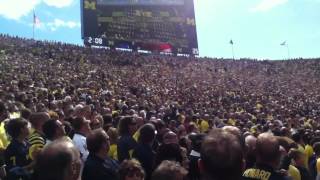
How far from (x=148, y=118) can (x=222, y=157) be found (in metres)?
10.4

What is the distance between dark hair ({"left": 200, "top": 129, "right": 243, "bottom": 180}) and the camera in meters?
2.79

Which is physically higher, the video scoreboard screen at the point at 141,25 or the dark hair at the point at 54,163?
the video scoreboard screen at the point at 141,25

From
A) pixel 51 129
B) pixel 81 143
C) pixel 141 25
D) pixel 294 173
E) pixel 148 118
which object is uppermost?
pixel 141 25

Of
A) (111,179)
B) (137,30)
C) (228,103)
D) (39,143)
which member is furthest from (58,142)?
(137,30)

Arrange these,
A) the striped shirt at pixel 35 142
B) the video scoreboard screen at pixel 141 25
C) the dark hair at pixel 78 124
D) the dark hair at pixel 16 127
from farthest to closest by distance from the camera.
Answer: the video scoreboard screen at pixel 141 25 → the dark hair at pixel 78 124 → the dark hair at pixel 16 127 → the striped shirt at pixel 35 142

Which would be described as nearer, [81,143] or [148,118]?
[81,143]

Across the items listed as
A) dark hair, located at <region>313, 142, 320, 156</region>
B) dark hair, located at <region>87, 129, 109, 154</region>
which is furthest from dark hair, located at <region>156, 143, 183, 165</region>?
dark hair, located at <region>313, 142, 320, 156</region>

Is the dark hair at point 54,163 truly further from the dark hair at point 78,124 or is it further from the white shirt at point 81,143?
the dark hair at point 78,124

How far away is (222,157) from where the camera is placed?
279 centimetres

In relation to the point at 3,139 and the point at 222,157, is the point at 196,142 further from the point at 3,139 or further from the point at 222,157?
the point at 222,157

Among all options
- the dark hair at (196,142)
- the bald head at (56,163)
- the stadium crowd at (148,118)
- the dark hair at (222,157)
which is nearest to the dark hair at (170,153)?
the stadium crowd at (148,118)

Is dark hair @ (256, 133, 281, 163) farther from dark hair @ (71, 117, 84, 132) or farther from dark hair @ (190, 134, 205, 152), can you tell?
dark hair @ (71, 117, 84, 132)

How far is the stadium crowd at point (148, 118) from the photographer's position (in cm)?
398

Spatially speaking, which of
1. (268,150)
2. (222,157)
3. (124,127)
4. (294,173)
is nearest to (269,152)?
(268,150)
